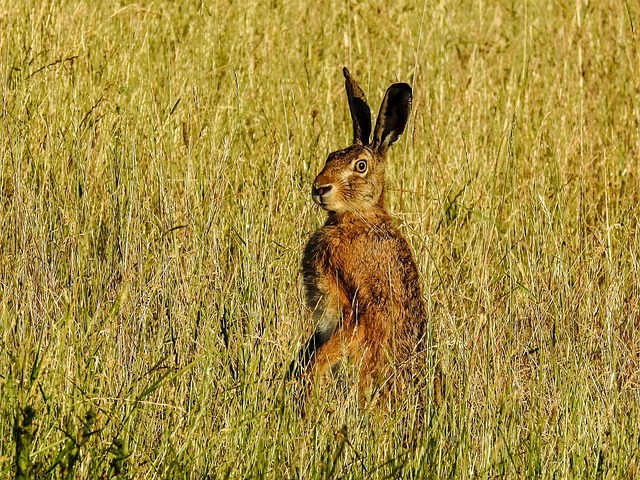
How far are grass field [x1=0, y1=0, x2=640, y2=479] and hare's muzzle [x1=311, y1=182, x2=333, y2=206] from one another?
0.61 feet

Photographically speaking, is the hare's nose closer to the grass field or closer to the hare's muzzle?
the hare's muzzle

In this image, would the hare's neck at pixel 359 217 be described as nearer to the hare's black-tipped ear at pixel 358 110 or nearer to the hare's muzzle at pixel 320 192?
the hare's muzzle at pixel 320 192

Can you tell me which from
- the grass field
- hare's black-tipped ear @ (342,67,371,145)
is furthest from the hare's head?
the grass field

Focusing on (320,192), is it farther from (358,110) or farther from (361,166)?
(358,110)

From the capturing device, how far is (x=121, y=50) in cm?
619

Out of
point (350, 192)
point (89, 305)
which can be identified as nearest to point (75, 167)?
point (89, 305)

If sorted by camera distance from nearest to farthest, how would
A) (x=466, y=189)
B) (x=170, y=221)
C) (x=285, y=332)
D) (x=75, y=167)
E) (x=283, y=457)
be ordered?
(x=283, y=457) → (x=285, y=332) → (x=170, y=221) → (x=75, y=167) → (x=466, y=189)

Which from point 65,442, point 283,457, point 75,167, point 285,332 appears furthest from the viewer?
point 75,167

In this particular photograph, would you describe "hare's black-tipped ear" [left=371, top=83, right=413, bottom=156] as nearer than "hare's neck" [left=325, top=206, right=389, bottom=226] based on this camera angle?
No

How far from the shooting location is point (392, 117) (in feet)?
16.6

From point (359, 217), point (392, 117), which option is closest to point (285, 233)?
point (359, 217)

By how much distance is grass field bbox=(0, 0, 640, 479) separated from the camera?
354 cm

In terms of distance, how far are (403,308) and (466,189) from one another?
4.61 ft

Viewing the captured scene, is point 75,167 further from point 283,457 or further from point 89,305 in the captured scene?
point 283,457
